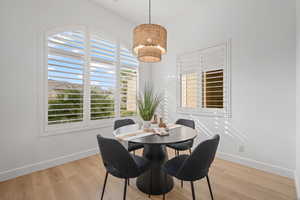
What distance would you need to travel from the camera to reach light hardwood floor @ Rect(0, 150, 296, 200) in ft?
5.62

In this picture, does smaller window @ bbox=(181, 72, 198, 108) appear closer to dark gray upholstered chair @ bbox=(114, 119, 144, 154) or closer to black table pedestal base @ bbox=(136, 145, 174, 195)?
dark gray upholstered chair @ bbox=(114, 119, 144, 154)

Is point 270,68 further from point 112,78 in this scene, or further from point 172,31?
point 112,78

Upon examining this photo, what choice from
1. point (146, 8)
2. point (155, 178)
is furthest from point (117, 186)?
point (146, 8)

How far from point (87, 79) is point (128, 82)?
3.38ft

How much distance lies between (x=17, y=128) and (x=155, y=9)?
3.27 meters

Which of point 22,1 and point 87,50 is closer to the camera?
point 22,1

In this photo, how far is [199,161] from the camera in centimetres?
127

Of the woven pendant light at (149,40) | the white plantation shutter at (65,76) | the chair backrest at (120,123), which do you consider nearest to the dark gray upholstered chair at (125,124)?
the chair backrest at (120,123)

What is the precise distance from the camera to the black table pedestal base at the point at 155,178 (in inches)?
68.6

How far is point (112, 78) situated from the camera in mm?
3264

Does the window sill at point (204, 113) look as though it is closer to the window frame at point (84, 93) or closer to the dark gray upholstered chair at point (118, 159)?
the window frame at point (84, 93)

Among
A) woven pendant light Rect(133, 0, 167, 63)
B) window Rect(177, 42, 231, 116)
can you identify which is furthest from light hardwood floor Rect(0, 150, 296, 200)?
woven pendant light Rect(133, 0, 167, 63)

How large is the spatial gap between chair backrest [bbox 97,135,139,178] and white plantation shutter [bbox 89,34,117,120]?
5.84ft

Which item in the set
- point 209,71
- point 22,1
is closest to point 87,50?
point 22,1
